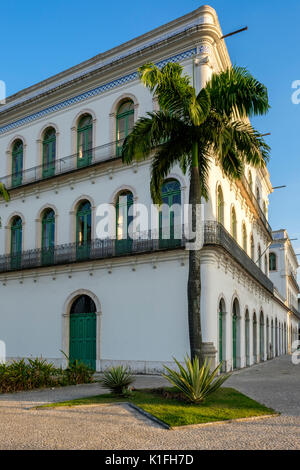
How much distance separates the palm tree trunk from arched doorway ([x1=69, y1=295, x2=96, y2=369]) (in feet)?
28.3

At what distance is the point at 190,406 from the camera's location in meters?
10.2

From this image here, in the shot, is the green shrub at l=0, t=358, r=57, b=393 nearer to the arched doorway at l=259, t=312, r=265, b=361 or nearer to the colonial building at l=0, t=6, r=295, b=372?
the colonial building at l=0, t=6, r=295, b=372

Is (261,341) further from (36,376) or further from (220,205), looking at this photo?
(36,376)

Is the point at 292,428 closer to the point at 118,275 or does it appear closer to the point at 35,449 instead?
the point at 35,449

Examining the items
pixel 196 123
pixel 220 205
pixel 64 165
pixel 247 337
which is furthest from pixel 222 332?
pixel 64 165

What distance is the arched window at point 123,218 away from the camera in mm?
19812

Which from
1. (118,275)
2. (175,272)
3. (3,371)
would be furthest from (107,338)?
(3,371)

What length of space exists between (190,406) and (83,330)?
1112 cm

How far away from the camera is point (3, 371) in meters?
13.8

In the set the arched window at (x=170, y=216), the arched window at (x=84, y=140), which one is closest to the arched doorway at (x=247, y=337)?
the arched window at (x=170, y=216)

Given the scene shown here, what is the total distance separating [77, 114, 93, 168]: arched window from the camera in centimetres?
2211

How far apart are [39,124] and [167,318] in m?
12.3

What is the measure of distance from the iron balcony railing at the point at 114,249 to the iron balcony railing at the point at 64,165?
11.5 feet

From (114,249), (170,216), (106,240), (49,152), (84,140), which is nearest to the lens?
(170,216)
